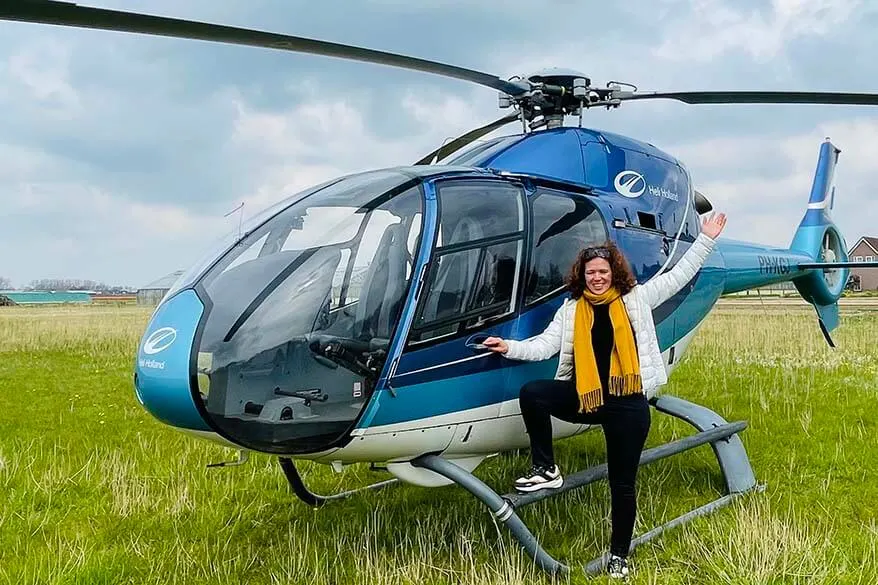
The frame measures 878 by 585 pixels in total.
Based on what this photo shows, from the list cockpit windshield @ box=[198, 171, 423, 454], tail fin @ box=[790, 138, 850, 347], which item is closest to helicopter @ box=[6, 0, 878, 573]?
cockpit windshield @ box=[198, 171, 423, 454]

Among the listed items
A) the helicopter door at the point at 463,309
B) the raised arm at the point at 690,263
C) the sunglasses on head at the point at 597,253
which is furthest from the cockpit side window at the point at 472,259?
the raised arm at the point at 690,263

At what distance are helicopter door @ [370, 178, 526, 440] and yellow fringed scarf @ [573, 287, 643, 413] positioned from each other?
475mm

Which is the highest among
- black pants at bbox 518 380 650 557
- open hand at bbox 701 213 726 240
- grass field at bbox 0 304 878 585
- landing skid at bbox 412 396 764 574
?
open hand at bbox 701 213 726 240

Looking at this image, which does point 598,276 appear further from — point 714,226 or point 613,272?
point 714,226

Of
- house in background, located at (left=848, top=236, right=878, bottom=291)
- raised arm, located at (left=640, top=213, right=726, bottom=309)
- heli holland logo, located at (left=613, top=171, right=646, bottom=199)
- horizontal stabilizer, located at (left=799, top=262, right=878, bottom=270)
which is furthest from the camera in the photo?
house in background, located at (left=848, top=236, right=878, bottom=291)

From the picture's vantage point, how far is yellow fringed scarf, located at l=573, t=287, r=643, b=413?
434 cm

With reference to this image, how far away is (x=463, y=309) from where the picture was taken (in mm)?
4402

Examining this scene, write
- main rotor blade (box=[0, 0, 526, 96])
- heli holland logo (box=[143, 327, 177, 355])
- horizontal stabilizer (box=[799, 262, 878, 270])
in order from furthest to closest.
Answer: horizontal stabilizer (box=[799, 262, 878, 270]) < heli holland logo (box=[143, 327, 177, 355]) < main rotor blade (box=[0, 0, 526, 96])

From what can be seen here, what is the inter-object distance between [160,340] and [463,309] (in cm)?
165

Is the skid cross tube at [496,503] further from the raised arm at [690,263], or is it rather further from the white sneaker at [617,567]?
the raised arm at [690,263]

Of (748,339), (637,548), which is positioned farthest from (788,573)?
(748,339)

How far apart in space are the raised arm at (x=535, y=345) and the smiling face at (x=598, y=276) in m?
0.29

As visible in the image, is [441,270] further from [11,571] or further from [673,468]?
[673,468]

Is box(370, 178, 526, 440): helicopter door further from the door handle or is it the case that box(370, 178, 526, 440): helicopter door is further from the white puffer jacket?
the white puffer jacket
